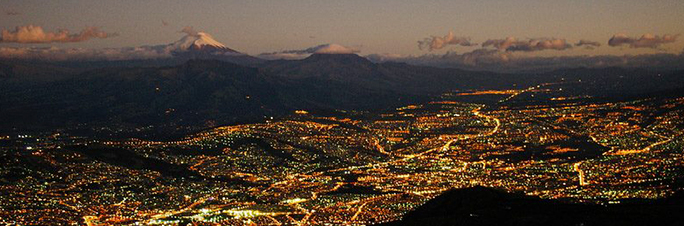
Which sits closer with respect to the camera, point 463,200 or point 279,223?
point 463,200

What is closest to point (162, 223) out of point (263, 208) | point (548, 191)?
point (263, 208)

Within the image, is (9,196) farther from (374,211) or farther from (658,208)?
(658,208)

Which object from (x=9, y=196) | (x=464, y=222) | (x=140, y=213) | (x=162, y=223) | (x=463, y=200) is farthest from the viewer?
(x=9, y=196)

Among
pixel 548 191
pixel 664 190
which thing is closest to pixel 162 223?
pixel 548 191

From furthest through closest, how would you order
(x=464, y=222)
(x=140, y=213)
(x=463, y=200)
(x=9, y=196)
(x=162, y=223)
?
(x=9, y=196)
(x=140, y=213)
(x=162, y=223)
(x=463, y=200)
(x=464, y=222)

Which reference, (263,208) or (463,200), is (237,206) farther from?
(463,200)

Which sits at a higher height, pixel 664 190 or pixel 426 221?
pixel 426 221
